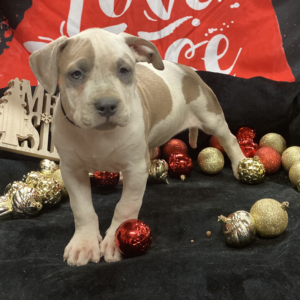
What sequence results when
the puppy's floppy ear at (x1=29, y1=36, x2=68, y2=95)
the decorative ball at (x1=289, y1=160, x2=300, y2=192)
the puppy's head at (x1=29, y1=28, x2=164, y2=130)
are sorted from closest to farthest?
the puppy's head at (x1=29, y1=28, x2=164, y2=130) → the puppy's floppy ear at (x1=29, y1=36, x2=68, y2=95) → the decorative ball at (x1=289, y1=160, x2=300, y2=192)

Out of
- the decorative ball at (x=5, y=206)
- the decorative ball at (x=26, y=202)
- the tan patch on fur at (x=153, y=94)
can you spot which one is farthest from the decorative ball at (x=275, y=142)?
the decorative ball at (x=5, y=206)

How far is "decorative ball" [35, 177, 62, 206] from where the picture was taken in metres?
2.12

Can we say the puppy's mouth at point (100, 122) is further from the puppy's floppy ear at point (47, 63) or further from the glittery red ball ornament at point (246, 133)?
the glittery red ball ornament at point (246, 133)

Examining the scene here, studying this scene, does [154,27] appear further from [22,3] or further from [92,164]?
[92,164]

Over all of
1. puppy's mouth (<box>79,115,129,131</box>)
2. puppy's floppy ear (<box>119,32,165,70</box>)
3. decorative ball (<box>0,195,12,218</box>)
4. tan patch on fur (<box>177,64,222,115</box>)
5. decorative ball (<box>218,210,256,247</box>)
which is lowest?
decorative ball (<box>0,195,12,218</box>)

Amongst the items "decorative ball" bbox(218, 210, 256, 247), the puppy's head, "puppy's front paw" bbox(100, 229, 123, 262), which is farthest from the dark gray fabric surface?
the puppy's head

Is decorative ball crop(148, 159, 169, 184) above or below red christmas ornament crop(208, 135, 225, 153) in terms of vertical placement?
above

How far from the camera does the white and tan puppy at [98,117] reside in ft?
4.78

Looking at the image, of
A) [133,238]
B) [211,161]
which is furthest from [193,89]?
[133,238]

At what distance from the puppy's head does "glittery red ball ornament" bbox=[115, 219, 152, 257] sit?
1.48 ft

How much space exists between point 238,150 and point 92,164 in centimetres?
134

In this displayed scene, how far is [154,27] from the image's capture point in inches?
129

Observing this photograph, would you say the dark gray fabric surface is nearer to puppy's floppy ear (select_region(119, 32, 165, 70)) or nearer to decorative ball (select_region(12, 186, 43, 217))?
decorative ball (select_region(12, 186, 43, 217))

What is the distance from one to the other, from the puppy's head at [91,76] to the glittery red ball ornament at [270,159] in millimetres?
1334
